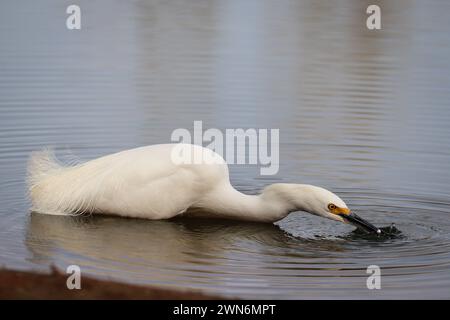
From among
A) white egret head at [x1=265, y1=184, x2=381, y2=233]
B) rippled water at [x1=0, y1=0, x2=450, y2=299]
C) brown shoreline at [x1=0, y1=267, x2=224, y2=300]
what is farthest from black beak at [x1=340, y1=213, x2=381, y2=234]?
brown shoreline at [x1=0, y1=267, x2=224, y2=300]

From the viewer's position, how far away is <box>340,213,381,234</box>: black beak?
9.52m

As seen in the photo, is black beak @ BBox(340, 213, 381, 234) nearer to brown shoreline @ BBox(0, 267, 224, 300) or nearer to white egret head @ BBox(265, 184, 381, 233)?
white egret head @ BBox(265, 184, 381, 233)

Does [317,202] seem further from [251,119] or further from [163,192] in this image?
[251,119]

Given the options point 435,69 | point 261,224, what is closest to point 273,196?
point 261,224

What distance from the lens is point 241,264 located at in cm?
877

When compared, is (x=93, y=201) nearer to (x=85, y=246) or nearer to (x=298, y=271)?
(x=85, y=246)

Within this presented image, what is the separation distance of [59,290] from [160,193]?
3.93 m

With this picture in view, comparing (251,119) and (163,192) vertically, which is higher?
(251,119)

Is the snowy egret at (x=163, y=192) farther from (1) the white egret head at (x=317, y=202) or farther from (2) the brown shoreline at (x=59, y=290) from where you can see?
(2) the brown shoreline at (x=59, y=290)

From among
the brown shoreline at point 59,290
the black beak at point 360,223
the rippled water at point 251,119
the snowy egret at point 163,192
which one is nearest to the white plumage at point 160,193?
the snowy egret at point 163,192

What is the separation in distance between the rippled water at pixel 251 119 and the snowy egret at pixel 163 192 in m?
0.16

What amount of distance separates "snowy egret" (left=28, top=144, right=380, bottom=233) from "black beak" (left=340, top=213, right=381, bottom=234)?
1.69 ft

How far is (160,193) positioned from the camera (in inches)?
399

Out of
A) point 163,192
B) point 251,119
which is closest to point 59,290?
point 163,192
